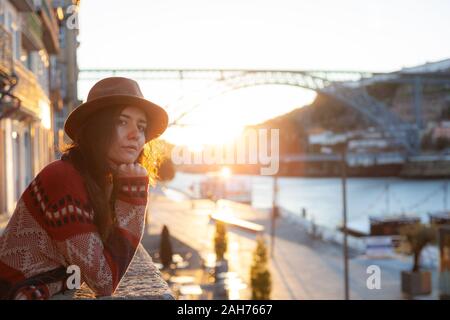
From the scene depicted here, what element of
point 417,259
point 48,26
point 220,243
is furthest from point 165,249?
point 48,26

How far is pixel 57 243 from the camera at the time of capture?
115 centimetres

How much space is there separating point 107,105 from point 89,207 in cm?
26

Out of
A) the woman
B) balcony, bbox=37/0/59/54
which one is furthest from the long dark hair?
balcony, bbox=37/0/59/54

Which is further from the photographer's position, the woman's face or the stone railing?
the woman's face

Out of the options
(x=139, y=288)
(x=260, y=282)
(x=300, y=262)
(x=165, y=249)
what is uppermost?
(x=139, y=288)

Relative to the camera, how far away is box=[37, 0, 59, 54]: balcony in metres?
14.8

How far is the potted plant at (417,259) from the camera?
11781 mm

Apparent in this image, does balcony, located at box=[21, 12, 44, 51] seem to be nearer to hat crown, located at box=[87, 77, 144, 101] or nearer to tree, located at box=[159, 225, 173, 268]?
tree, located at box=[159, 225, 173, 268]

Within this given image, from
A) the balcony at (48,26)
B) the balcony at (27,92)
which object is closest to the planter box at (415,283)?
the balcony at (27,92)

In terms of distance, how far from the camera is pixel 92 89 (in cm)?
136

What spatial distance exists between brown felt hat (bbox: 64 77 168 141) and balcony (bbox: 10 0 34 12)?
1070cm

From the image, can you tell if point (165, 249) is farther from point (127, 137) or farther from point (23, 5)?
point (127, 137)

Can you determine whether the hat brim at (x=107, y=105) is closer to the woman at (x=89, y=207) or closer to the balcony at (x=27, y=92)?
the woman at (x=89, y=207)

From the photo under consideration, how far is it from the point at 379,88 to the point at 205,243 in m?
94.5
